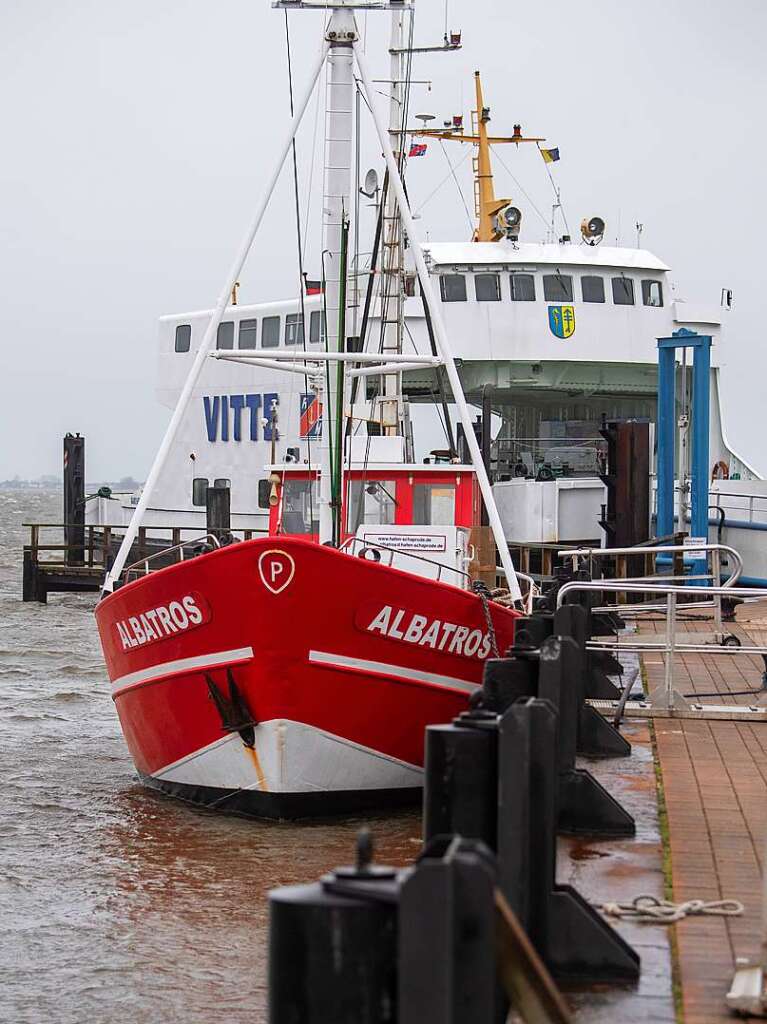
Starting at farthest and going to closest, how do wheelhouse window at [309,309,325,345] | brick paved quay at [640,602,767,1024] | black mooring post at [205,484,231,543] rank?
wheelhouse window at [309,309,325,345] < black mooring post at [205,484,231,543] < brick paved quay at [640,602,767,1024]

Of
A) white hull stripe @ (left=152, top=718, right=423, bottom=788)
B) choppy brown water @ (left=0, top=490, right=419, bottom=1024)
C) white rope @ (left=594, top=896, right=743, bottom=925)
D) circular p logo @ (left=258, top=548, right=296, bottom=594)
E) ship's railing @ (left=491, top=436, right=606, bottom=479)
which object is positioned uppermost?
ship's railing @ (left=491, top=436, right=606, bottom=479)

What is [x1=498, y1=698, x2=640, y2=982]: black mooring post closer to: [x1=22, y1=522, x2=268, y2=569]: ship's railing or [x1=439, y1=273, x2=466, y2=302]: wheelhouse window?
[x1=439, y1=273, x2=466, y2=302]: wheelhouse window

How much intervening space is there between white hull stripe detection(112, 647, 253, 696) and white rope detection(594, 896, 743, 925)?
5.38 metres

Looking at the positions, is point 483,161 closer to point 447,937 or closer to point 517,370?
point 517,370

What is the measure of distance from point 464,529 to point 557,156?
18.6 metres

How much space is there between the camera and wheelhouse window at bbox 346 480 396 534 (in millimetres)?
13781

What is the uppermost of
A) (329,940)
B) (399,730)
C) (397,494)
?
(397,494)

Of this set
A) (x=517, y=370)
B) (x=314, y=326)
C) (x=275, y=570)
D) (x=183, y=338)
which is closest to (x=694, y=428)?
(x=517, y=370)

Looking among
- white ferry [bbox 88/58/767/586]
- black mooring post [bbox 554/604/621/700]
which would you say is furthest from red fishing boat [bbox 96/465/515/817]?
white ferry [bbox 88/58/767/586]

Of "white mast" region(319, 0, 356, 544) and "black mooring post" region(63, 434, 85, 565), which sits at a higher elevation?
"white mast" region(319, 0, 356, 544)

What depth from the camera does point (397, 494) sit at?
1381 cm

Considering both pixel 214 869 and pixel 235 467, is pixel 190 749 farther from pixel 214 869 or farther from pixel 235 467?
pixel 235 467

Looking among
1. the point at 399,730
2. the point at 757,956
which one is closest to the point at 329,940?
the point at 757,956

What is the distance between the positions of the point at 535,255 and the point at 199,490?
8279 millimetres
